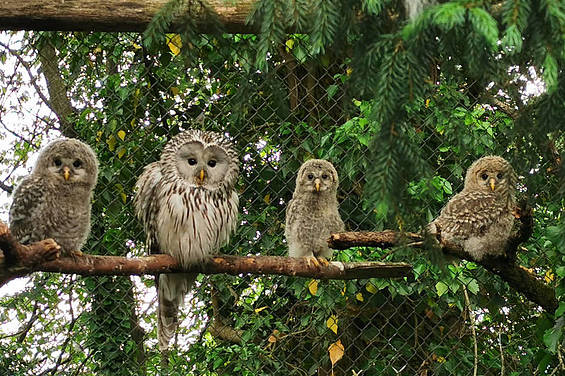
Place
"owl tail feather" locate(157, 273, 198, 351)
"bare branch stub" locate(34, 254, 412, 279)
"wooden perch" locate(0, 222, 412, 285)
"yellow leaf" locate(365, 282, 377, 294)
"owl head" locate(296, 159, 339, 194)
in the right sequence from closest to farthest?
"wooden perch" locate(0, 222, 412, 285) < "bare branch stub" locate(34, 254, 412, 279) < "owl tail feather" locate(157, 273, 198, 351) < "owl head" locate(296, 159, 339, 194) < "yellow leaf" locate(365, 282, 377, 294)

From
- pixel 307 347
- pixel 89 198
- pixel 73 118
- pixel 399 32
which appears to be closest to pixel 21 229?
pixel 89 198

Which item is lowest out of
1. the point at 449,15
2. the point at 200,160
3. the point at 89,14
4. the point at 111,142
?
the point at 449,15

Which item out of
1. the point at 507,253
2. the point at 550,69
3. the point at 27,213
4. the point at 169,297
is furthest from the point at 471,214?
the point at 550,69

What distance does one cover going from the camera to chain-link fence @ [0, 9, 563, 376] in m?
4.26

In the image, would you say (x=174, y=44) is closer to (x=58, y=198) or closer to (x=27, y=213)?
(x=58, y=198)

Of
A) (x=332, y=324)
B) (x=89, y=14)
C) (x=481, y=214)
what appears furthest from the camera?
(x=332, y=324)

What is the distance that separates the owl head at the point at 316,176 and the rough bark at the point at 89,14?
3.74 ft

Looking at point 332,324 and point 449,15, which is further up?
point 332,324

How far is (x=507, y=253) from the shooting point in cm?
340

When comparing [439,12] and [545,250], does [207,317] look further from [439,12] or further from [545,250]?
[439,12]

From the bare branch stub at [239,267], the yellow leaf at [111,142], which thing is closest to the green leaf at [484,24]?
the bare branch stub at [239,267]

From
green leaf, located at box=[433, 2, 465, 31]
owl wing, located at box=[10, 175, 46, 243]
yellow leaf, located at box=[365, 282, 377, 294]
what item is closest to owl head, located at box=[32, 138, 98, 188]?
owl wing, located at box=[10, 175, 46, 243]

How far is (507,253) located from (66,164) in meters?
1.95

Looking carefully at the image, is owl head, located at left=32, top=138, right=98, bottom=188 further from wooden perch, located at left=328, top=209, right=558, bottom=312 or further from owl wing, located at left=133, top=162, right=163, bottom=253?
wooden perch, located at left=328, top=209, right=558, bottom=312
